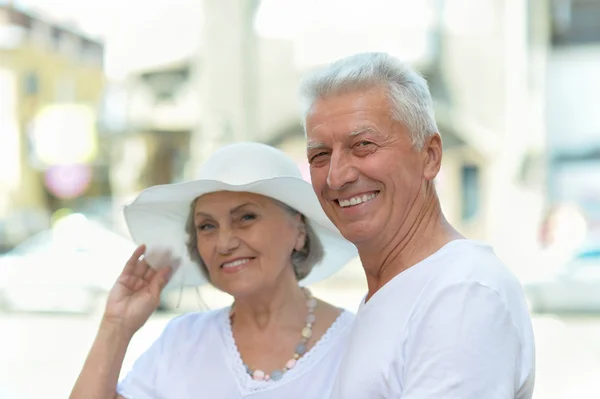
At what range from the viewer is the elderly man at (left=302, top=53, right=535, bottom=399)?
113 cm

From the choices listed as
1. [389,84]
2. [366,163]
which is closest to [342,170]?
[366,163]

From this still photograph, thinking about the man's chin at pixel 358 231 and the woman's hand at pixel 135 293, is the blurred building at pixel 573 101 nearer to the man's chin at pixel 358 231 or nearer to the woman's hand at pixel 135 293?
the woman's hand at pixel 135 293

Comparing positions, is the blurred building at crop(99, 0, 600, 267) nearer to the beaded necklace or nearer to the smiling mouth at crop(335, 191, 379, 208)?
the beaded necklace

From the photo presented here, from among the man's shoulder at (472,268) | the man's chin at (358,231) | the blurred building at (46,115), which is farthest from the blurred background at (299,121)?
the man's shoulder at (472,268)

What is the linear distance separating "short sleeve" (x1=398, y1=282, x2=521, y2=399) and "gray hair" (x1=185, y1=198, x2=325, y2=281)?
88 centimetres

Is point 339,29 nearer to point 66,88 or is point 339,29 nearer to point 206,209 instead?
point 66,88

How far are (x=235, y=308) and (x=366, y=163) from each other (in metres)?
0.80

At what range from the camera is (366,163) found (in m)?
1.29

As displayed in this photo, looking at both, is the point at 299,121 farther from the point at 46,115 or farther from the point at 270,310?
the point at 270,310

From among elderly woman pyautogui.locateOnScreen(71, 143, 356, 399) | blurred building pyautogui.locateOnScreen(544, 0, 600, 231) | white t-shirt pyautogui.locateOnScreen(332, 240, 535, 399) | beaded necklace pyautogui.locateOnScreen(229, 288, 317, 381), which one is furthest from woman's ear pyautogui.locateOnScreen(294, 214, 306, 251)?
blurred building pyautogui.locateOnScreen(544, 0, 600, 231)

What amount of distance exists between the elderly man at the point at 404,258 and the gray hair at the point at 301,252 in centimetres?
62

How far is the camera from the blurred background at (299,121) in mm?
11367

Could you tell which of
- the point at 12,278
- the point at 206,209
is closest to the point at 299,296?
the point at 206,209

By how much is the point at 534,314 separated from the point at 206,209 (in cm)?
874
